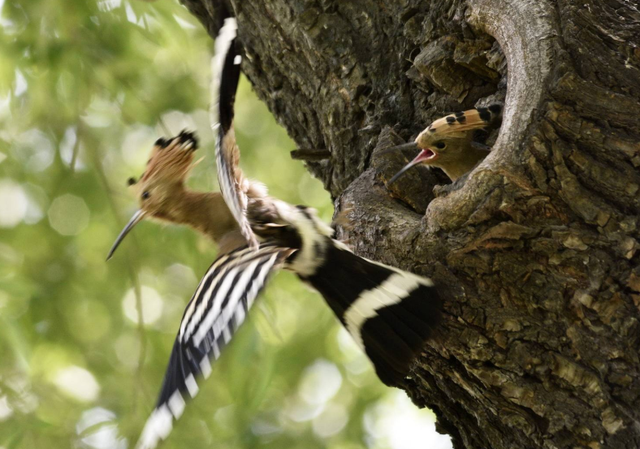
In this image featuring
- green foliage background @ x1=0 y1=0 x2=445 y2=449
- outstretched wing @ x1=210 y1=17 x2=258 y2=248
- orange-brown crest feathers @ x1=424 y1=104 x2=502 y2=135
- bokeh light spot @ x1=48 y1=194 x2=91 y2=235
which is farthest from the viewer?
bokeh light spot @ x1=48 y1=194 x2=91 y2=235

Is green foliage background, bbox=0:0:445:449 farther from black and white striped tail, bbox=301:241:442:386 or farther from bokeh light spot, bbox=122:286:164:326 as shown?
black and white striped tail, bbox=301:241:442:386

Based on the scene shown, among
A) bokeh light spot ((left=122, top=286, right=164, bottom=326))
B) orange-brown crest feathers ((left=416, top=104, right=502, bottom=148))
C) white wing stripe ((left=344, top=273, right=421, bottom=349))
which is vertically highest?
orange-brown crest feathers ((left=416, top=104, right=502, bottom=148))

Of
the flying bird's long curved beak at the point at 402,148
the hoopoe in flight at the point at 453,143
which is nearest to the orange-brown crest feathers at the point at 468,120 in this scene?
the hoopoe in flight at the point at 453,143

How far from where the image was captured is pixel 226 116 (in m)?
1.47

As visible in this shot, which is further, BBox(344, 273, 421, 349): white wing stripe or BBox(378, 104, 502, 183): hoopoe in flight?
BBox(378, 104, 502, 183): hoopoe in flight

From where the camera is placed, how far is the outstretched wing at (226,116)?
1.42m

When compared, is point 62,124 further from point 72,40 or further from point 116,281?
point 116,281

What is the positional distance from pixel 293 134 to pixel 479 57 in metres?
0.75

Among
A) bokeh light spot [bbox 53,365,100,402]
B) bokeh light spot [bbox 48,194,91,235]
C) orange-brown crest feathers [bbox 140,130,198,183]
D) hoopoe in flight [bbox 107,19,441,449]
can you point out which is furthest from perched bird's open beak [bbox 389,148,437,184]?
bokeh light spot [bbox 53,365,100,402]

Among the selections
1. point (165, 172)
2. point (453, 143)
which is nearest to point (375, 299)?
point (453, 143)

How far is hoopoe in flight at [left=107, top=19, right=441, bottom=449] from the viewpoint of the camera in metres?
1.32

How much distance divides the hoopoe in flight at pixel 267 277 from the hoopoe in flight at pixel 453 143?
296 millimetres

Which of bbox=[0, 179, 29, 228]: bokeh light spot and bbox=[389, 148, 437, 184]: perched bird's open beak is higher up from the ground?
bbox=[0, 179, 29, 228]: bokeh light spot

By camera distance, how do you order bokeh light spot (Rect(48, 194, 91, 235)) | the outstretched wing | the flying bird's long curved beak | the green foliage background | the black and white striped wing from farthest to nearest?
bokeh light spot (Rect(48, 194, 91, 235)), the green foliage background, the flying bird's long curved beak, the outstretched wing, the black and white striped wing
